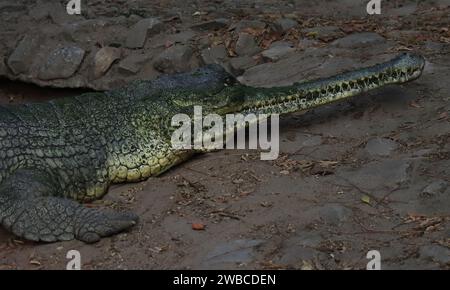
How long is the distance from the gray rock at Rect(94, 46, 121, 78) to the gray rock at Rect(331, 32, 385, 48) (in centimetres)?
221

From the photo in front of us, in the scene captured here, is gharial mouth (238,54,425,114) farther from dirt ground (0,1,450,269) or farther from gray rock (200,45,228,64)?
gray rock (200,45,228,64)

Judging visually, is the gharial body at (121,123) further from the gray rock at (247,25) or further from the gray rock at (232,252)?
the gray rock at (247,25)

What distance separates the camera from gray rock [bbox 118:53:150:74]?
7965 mm

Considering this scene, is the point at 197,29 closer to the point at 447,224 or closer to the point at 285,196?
the point at 285,196

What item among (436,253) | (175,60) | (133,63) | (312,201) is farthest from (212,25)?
(436,253)

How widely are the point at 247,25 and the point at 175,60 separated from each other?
0.85 m

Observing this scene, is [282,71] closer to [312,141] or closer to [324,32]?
[324,32]

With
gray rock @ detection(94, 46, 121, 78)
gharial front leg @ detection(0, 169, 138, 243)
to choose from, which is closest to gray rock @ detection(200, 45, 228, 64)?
gray rock @ detection(94, 46, 121, 78)

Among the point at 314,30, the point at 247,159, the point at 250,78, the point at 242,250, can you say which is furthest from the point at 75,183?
the point at 314,30

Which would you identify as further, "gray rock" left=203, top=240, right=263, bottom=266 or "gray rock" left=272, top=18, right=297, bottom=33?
"gray rock" left=272, top=18, right=297, bottom=33

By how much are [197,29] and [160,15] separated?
0.53 m

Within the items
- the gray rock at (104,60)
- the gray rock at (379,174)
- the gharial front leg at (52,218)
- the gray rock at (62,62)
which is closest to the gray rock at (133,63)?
the gray rock at (104,60)

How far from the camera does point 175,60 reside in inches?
308

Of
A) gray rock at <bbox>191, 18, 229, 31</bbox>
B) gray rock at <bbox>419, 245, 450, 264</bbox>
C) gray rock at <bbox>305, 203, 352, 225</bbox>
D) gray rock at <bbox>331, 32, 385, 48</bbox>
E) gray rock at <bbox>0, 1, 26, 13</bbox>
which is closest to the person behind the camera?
gray rock at <bbox>419, 245, 450, 264</bbox>
